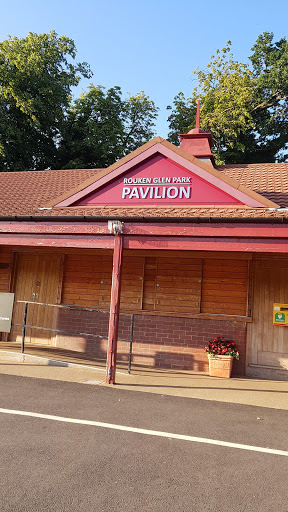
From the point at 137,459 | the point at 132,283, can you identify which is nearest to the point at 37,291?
the point at 132,283

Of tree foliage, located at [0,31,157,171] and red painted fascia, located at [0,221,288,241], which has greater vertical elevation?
tree foliage, located at [0,31,157,171]

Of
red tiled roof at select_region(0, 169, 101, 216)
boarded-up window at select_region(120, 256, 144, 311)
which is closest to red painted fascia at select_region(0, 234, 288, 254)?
red tiled roof at select_region(0, 169, 101, 216)

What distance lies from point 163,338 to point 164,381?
5.68 feet

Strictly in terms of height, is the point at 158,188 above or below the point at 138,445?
above

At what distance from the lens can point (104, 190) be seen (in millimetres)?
8602

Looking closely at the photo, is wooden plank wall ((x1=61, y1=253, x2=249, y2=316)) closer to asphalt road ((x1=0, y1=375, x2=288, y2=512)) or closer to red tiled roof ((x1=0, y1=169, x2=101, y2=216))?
red tiled roof ((x1=0, y1=169, x2=101, y2=216))

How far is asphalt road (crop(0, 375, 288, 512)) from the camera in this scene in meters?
3.18

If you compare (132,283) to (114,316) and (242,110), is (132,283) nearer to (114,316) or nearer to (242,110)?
(114,316)

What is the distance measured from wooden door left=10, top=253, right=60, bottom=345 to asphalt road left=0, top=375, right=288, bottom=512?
4.56 meters

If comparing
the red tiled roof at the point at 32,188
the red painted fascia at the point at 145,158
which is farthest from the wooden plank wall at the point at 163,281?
the red painted fascia at the point at 145,158

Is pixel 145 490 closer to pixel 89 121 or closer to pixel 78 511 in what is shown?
pixel 78 511

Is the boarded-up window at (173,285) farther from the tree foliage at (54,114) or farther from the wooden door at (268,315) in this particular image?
the tree foliage at (54,114)

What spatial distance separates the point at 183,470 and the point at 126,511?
91cm

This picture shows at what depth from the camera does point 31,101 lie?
20766mm
